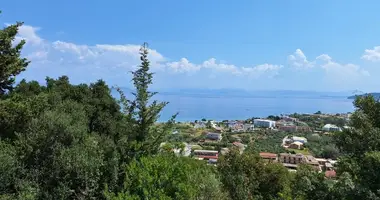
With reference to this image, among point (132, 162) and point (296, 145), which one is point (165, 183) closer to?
point (132, 162)

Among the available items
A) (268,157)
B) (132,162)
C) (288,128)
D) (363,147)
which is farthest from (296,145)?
(132,162)

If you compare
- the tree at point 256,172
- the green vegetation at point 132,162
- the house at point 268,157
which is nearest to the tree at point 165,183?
the green vegetation at point 132,162

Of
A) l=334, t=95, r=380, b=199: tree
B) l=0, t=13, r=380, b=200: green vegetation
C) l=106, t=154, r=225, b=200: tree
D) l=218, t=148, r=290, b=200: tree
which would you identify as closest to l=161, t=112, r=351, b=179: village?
l=218, t=148, r=290, b=200: tree

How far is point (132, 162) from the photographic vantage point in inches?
247

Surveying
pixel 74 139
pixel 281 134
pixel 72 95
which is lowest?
pixel 281 134

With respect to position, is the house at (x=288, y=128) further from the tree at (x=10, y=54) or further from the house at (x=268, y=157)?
the tree at (x=10, y=54)

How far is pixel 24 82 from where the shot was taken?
14.4m

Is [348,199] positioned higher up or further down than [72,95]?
further down

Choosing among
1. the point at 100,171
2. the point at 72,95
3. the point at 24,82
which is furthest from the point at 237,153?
the point at 24,82

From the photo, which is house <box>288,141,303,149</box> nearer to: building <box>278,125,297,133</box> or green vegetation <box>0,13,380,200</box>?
building <box>278,125,297,133</box>

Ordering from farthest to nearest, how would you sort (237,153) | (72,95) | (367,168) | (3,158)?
(72,95) → (237,153) → (3,158) → (367,168)

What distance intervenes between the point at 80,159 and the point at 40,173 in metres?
0.95

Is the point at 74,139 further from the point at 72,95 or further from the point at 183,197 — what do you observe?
the point at 72,95

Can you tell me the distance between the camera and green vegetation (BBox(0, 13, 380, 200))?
5078 mm
